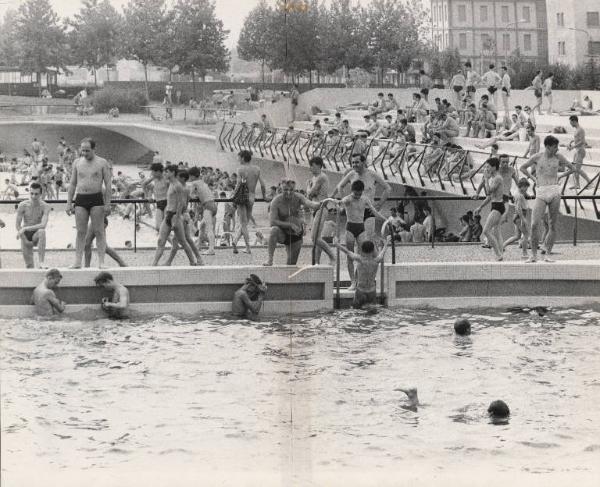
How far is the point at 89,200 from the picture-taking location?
17.0 meters

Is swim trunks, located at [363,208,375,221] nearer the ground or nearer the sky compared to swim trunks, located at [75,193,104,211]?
nearer the ground

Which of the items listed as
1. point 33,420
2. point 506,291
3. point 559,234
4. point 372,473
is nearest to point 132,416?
point 33,420

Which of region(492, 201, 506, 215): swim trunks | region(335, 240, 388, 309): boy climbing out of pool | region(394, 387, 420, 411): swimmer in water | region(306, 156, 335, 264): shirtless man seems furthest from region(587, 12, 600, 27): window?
region(394, 387, 420, 411): swimmer in water

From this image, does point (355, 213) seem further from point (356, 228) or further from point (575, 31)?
point (575, 31)

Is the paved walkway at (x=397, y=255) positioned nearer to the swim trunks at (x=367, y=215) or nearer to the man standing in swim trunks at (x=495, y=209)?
the man standing in swim trunks at (x=495, y=209)

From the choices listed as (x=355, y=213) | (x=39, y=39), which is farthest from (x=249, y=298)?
(x=39, y=39)

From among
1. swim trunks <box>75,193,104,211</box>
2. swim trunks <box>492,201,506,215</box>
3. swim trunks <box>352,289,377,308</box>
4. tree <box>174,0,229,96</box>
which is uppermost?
tree <box>174,0,229,96</box>

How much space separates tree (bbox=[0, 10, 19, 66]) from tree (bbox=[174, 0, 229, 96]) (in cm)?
1065

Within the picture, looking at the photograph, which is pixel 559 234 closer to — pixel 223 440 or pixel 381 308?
pixel 381 308

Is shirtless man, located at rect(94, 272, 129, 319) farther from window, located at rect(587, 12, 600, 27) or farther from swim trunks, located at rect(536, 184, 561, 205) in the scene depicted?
window, located at rect(587, 12, 600, 27)

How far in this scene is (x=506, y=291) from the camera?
17.8 meters

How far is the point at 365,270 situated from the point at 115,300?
352 cm

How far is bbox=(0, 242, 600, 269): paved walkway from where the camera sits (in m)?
18.8

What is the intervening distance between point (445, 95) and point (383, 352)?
3464cm
